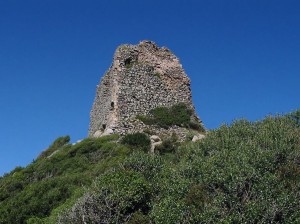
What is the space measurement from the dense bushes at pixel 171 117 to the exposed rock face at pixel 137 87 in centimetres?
47

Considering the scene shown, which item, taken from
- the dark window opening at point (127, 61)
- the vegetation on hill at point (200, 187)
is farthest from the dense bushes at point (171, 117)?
the vegetation on hill at point (200, 187)

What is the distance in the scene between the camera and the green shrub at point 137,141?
115ft

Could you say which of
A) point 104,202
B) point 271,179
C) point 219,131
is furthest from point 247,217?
point 219,131

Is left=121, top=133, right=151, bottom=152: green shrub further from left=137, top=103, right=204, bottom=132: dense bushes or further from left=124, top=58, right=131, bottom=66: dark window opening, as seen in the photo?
left=124, top=58, right=131, bottom=66: dark window opening

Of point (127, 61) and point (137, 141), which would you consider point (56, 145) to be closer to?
point (127, 61)

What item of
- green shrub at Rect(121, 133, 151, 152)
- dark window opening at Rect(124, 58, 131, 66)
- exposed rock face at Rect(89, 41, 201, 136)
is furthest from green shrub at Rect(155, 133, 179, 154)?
dark window opening at Rect(124, 58, 131, 66)

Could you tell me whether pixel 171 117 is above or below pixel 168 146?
above

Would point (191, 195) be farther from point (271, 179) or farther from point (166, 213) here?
point (271, 179)

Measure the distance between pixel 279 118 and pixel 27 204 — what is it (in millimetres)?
14612

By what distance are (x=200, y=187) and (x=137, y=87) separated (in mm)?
19493

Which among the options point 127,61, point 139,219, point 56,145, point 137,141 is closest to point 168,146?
point 137,141

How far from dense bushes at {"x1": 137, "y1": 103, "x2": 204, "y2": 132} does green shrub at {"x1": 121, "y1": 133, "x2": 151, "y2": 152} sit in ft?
8.05

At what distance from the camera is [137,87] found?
129 feet

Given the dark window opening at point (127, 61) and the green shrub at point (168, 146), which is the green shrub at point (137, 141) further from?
the dark window opening at point (127, 61)
